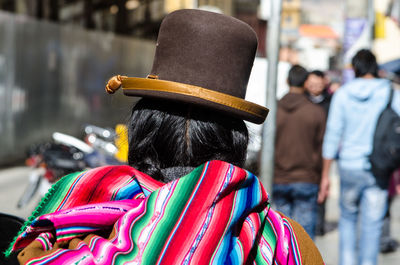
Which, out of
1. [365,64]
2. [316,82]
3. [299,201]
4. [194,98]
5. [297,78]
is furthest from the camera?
[316,82]

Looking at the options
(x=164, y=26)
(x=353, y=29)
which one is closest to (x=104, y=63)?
(x=353, y=29)

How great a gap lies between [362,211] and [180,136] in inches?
150

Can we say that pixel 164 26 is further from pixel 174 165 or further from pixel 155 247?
pixel 155 247

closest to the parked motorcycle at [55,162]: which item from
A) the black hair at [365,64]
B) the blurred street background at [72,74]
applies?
the blurred street background at [72,74]

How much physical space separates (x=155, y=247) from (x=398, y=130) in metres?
3.90

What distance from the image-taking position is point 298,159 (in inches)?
216

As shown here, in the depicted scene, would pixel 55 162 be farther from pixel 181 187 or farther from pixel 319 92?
pixel 181 187

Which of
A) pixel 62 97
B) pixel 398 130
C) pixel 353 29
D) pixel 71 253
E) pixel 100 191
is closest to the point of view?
pixel 71 253

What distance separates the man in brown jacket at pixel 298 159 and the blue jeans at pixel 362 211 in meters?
0.28

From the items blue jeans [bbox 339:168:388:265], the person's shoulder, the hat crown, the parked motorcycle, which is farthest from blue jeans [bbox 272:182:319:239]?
the hat crown

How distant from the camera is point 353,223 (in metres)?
5.31

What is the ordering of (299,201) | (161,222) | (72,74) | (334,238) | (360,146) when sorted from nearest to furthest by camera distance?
(161,222) → (360,146) → (299,201) → (334,238) → (72,74)

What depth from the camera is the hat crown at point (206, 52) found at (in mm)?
1646

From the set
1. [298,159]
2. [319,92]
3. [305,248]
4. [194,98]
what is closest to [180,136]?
[194,98]
